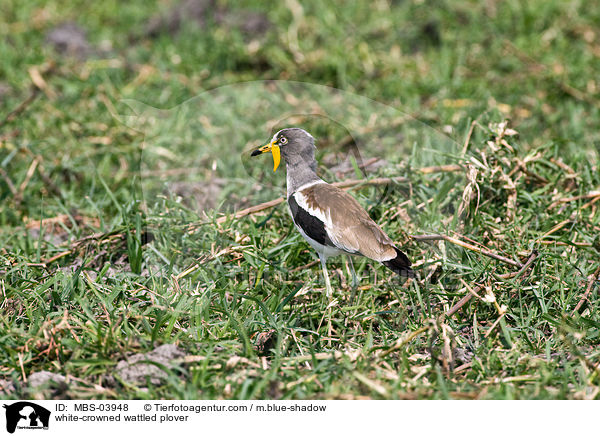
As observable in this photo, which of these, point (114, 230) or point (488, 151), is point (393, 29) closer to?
point (488, 151)

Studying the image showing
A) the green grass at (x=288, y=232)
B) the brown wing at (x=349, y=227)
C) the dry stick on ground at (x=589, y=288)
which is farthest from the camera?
the dry stick on ground at (x=589, y=288)

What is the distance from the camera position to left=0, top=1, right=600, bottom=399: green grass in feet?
8.40

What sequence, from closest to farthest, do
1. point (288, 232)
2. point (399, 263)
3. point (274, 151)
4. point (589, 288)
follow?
1. point (399, 263)
2. point (274, 151)
3. point (589, 288)
4. point (288, 232)

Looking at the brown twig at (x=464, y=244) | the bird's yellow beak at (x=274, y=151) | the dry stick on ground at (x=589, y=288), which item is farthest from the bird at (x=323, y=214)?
the dry stick on ground at (x=589, y=288)

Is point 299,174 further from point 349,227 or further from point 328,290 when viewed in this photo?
point 328,290

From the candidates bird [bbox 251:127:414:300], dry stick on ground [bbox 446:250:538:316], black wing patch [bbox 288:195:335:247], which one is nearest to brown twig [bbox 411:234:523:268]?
dry stick on ground [bbox 446:250:538:316]

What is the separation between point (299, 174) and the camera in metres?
2.78

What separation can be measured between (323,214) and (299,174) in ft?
0.65

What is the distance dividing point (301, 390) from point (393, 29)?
168 inches

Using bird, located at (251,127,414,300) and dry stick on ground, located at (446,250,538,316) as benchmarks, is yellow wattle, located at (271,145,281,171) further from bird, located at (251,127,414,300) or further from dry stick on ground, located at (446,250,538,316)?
dry stick on ground, located at (446,250,538,316)

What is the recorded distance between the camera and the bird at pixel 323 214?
2.68m

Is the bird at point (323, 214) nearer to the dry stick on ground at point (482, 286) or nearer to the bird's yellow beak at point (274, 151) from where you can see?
the bird's yellow beak at point (274, 151)

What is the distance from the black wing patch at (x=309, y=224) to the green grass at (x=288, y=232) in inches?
11.0

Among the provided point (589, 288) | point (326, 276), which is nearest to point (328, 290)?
point (326, 276)
